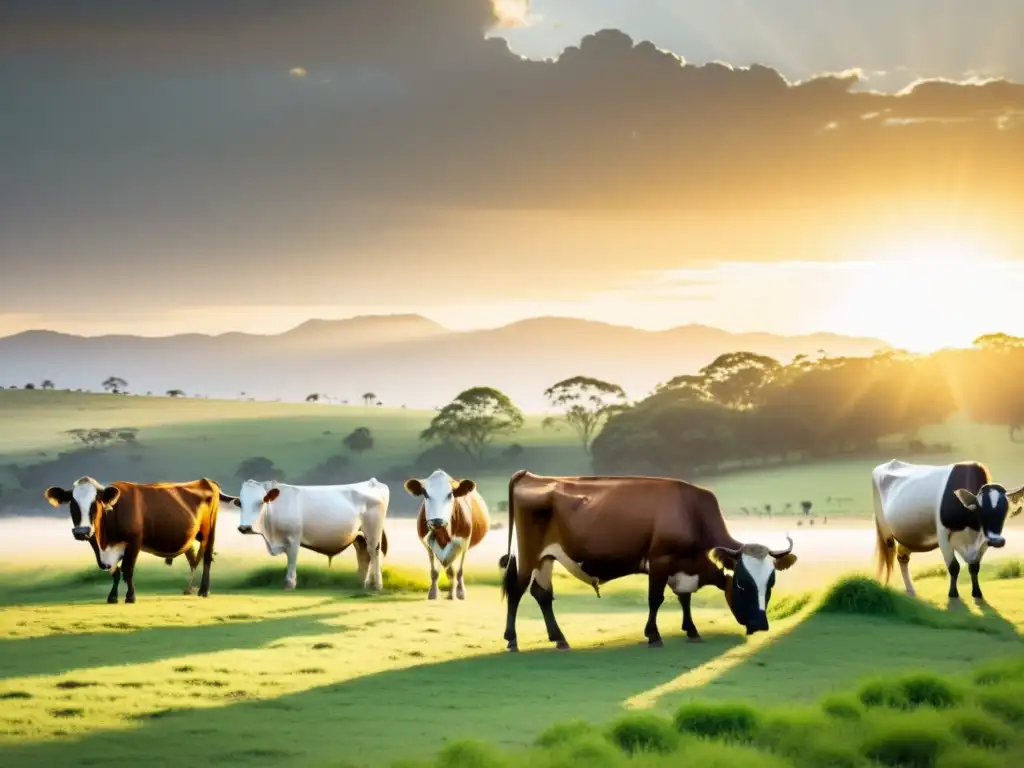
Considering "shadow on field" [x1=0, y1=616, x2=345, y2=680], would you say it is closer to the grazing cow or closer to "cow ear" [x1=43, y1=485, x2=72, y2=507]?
"cow ear" [x1=43, y1=485, x2=72, y2=507]

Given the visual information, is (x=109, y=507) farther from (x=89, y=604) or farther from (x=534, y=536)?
(x=534, y=536)

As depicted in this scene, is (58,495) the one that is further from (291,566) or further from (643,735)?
(643,735)

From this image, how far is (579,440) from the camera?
4589 inches

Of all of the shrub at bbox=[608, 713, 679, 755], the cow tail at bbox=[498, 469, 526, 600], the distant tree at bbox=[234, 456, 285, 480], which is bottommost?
the distant tree at bbox=[234, 456, 285, 480]

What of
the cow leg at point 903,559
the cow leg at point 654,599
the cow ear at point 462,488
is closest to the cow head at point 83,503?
the cow ear at point 462,488

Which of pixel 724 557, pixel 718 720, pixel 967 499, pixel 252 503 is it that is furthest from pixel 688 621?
pixel 252 503

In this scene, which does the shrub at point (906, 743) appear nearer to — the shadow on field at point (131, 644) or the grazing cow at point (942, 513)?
the shadow on field at point (131, 644)

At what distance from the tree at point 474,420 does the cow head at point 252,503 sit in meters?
68.7

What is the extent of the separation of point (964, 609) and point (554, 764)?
44.1 ft

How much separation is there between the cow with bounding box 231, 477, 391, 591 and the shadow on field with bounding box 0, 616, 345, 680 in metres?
6.95

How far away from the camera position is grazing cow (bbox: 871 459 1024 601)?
23484 millimetres

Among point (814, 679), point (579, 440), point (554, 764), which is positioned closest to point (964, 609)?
point (814, 679)

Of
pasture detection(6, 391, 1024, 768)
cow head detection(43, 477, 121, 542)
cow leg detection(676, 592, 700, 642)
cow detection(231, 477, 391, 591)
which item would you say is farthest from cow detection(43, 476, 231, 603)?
cow leg detection(676, 592, 700, 642)

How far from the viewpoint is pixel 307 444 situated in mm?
116562
